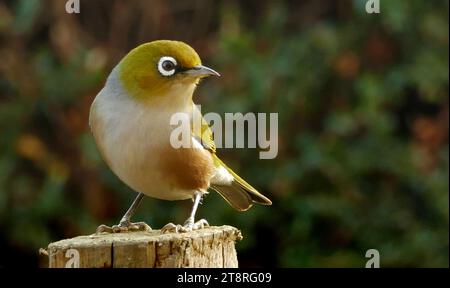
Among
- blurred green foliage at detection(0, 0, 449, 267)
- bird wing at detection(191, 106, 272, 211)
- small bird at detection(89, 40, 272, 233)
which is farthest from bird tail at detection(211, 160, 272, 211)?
blurred green foliage at detection(0, 0, 449, 267)

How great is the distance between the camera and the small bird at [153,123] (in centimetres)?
469

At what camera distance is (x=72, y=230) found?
27.1 feet

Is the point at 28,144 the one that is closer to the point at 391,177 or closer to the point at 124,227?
the point at 391,177

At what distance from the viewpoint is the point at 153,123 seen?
4746mm

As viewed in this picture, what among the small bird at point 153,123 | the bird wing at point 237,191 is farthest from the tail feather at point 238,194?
the small bird at point 153,123

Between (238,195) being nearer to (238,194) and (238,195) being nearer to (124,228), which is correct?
(238,194)

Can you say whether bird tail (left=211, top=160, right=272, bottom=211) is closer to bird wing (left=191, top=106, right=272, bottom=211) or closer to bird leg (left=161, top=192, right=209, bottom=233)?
bird wing (left=191, top=106, right=272, bottom=211)

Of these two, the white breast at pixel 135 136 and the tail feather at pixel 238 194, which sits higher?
the white breast at pixel 135 136

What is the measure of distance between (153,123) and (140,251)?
666mm

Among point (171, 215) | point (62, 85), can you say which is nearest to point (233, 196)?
point (171, 215)

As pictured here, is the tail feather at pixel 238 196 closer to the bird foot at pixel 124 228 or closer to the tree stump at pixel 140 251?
the bird foot at pixel 124 228

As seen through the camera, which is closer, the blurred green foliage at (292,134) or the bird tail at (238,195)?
the bird tail at (238,195)

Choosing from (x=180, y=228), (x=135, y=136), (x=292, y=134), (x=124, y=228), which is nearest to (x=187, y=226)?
(x=180, y=228)
